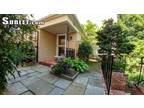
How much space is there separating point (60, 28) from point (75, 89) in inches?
33.7

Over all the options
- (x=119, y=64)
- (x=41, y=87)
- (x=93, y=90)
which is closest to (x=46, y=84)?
(x=41, y=87)

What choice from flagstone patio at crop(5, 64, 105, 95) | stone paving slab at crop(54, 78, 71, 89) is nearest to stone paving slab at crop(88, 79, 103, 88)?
flagstone patio at crop(5, 64, 105, 95)

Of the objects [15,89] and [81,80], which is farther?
[81,80]

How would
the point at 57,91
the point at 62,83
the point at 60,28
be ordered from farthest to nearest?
the point at 60,28, the point at 62,83, the point at 57,91

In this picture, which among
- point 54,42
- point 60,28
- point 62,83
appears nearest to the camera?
point 62,83

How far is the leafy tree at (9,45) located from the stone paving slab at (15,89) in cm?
6

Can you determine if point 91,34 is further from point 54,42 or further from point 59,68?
point 59,68

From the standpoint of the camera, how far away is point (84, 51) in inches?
79.5

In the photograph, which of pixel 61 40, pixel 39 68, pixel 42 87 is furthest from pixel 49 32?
pixel 42 87

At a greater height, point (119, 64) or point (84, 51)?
point (84, 51)

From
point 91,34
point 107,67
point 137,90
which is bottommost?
point 137,90

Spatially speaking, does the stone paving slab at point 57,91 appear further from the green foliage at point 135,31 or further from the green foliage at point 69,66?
the green foliage at point 135,31

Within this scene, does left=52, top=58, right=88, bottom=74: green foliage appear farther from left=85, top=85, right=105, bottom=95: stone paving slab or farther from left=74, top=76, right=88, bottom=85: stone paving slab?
left=85, top=85, right=105, bottom=95: stone paving slab
